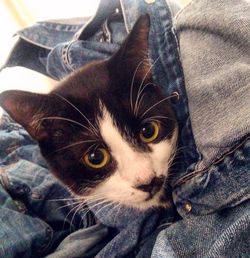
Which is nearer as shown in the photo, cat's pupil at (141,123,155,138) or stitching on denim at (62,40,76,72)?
cat's pupil at (141,123,155,138)

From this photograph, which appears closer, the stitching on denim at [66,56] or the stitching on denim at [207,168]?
the stitching on denim at [207,168]

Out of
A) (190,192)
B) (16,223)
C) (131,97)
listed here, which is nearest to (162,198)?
(190,192)

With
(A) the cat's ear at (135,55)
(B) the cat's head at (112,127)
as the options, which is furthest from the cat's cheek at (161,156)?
(A) the cat's ear at (135,55)

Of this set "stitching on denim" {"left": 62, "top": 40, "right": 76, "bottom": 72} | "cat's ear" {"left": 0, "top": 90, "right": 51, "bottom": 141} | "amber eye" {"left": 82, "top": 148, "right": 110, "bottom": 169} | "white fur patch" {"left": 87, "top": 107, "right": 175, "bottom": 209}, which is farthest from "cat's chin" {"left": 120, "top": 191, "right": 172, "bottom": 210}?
"stitching on denim" {"left": 62, "top": 40, "right": 76, "bottom": 72}

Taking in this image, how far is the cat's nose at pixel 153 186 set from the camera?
65 cm

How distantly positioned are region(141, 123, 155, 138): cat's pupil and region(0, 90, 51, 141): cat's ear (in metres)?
0.19

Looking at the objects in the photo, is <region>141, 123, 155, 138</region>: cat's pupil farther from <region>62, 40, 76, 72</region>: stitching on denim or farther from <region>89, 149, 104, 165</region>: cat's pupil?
<region>62, 40, 76, 72</region>: stitching on denim

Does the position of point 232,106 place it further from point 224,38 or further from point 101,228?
point 101,228

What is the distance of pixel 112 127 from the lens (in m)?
0.68

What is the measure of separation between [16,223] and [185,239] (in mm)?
374

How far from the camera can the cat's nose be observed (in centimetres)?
65

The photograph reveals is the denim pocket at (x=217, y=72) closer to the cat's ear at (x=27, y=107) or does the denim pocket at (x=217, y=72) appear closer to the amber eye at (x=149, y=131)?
the amber eye at (x=149, y=131)

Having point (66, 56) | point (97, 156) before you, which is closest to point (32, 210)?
point (97, 156)

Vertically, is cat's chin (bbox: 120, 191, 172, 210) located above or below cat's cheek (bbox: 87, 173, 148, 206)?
below
